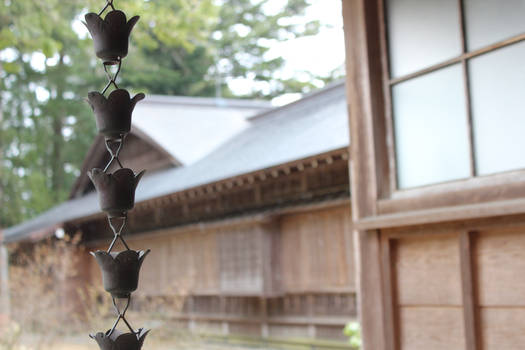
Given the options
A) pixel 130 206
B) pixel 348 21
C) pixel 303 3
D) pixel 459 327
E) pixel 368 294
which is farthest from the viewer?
pixel 303 3

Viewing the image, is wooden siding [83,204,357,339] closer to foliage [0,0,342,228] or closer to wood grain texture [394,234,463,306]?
wood grain texture [394,234,463,306]

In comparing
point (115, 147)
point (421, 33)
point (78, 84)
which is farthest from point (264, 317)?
point (78, 84)

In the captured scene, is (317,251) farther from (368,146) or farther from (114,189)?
(114,189)

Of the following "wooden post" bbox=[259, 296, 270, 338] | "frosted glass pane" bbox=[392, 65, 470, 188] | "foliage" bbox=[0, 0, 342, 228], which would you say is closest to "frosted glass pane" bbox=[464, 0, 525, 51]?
"frosted glass pane" bbox=[392, 65, 470, 188]

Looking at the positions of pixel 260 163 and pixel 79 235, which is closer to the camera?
pixel 260 163

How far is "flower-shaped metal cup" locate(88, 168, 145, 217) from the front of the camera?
1.40 metres

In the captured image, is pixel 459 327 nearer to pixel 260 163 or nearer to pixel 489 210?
pixel 489 210

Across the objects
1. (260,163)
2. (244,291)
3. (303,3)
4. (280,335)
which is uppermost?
(303,3)

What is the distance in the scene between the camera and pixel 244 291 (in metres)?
9.58

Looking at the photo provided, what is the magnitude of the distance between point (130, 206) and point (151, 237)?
Answer: 11.0 meters

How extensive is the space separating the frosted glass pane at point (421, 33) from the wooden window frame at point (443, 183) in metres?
0.03

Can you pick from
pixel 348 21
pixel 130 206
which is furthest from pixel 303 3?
pixel 130 206

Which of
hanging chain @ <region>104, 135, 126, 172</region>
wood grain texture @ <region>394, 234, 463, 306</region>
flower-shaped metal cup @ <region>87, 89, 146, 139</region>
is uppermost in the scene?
flower-shaped metal cup @ <region>87, 89, 146, 139</region>

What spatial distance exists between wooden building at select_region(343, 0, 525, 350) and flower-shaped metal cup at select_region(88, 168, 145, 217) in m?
1.16
